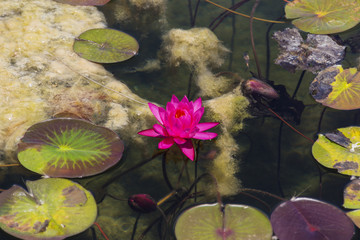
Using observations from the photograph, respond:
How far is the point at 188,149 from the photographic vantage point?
7.06 ft

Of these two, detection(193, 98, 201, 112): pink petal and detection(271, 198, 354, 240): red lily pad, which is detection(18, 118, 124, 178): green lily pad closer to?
detection(193, 98, 201, 112): pink petal

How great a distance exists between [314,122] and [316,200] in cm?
66

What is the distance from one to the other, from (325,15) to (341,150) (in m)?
1.36

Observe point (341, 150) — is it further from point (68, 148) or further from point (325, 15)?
point (68, 148)

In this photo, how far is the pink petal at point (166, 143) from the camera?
7.05ft

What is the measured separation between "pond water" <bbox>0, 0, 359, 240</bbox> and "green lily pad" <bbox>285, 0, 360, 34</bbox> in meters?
0.14

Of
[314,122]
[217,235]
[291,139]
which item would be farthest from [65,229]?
[314,122]

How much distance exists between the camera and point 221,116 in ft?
7.91

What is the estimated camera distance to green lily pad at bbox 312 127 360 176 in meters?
2.10

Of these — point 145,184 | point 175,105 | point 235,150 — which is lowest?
point 145,184

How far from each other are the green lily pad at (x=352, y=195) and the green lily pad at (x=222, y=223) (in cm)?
48

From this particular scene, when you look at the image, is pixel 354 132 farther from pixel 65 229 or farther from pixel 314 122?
pixel 65 229

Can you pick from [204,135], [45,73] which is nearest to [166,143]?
[204,135]

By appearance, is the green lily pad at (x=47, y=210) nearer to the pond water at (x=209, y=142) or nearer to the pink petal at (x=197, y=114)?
the pond water at (x=209, y=142)
